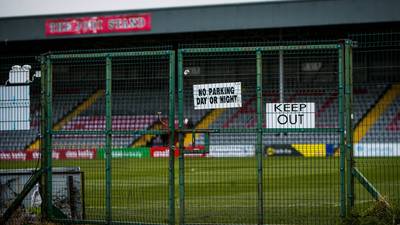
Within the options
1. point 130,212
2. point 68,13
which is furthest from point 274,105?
point 68,13

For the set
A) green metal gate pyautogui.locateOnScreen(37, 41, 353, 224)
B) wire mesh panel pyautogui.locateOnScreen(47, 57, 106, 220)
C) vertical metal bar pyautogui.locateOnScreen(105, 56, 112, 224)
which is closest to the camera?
green metal gate pyautogui.locateOnScreen(37, 41, 353, 224)

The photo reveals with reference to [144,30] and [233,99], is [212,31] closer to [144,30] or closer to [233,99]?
[144,30]

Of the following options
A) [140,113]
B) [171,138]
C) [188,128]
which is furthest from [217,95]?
[140,113]

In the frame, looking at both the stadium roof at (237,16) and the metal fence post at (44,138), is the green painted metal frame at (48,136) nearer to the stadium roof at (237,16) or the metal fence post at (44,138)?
the metal fence post at (44,138)

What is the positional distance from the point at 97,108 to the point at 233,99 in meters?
4.56

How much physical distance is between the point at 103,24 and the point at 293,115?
2797 centimetres

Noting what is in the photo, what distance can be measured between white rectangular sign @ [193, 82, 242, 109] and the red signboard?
26492 millimetres

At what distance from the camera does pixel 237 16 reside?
118 feet

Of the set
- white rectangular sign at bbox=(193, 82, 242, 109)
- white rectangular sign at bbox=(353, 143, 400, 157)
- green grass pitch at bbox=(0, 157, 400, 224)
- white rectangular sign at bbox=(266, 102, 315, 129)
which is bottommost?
green grass pitch at bbox=(0, 157, 400, 224)

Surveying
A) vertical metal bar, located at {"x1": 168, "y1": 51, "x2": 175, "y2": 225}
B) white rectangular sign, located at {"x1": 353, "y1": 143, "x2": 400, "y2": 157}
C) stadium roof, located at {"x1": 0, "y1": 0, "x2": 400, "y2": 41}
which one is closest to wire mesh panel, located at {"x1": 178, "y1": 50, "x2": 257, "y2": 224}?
vertical metal bar, located at {"x1": 168, "y1": 51, "x2": 175, "y2": 225}

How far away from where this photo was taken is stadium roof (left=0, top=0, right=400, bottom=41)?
34.2 metres

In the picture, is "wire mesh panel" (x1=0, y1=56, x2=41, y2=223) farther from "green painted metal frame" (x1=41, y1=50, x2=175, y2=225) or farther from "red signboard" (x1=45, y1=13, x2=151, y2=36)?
"red signboard" (x1=45, y1=13, x2=151, y2=36)

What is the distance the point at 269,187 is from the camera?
1772cm

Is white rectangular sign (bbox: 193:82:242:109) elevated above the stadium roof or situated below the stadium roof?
below
